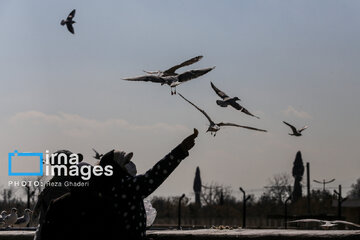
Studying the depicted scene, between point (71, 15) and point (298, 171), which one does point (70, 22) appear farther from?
A: point (298, 171)

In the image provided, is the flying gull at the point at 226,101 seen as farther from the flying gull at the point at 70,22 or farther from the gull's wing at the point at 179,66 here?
the flying gull at the point at 70,22

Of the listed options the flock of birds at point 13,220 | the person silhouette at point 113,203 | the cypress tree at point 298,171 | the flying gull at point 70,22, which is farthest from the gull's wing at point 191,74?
the cypress tree at point 298,171

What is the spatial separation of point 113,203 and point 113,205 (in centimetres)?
1

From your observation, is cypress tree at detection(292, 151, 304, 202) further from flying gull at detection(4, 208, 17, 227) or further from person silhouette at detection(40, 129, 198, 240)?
person silhouette at detection(40, 129, 198, 240)

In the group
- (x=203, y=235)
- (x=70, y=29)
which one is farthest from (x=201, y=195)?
(x=203, y=235)

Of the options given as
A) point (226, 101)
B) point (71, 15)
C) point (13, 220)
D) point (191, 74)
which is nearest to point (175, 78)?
point (191, 74)

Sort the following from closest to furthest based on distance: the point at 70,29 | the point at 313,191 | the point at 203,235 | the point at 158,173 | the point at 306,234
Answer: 1. the point at 158,173
2. the point at 306,234
3. the point at 203,235
4. the point at 70,29
5. the point at 313,191

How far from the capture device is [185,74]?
35.7ft

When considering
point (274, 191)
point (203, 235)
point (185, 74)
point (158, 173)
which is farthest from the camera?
point (274, 191)

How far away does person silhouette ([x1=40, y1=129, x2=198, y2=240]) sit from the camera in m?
5.08

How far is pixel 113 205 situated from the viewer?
5.16 metres

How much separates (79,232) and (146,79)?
5.86m

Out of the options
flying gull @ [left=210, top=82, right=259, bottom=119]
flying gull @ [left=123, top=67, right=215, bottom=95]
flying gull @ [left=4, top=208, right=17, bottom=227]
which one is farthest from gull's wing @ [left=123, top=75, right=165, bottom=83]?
flying gull @ [left=4, top=208, right=17, bottom=227]

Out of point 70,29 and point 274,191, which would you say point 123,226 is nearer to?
point 70,29
